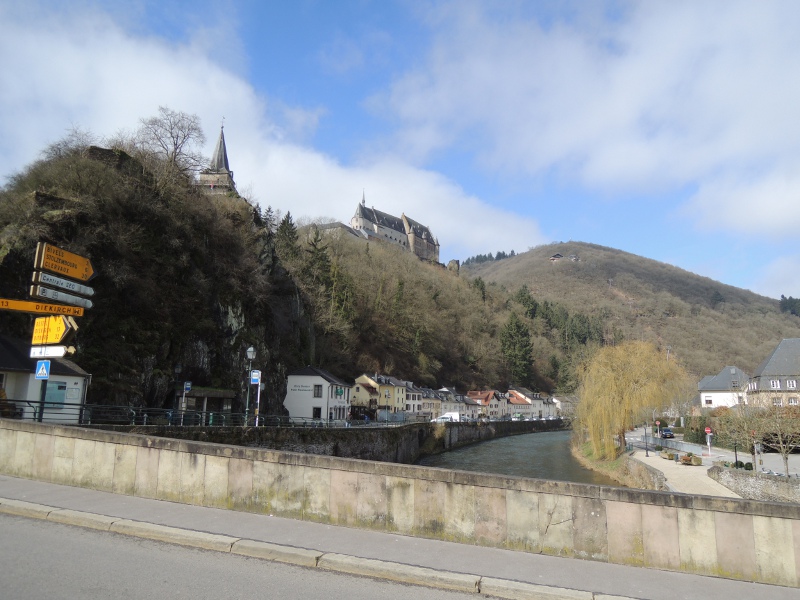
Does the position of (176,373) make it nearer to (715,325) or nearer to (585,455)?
(585,455)

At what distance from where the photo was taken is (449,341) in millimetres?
107250

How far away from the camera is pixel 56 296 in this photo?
39.8ft

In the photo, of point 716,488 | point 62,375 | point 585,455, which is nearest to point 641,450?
point 585,455

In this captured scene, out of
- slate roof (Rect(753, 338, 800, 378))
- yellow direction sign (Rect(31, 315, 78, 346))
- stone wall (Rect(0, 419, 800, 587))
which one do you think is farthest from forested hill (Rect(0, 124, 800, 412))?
slate roof (Rect(753, 338, 800, 378))

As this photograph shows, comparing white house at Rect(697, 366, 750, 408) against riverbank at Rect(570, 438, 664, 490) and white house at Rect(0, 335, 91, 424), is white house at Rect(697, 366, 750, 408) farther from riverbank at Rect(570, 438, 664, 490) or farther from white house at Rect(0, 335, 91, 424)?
white house at Rect(0, 335, 91, 424)

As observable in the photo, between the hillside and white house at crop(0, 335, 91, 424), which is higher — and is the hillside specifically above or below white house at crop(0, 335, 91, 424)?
above

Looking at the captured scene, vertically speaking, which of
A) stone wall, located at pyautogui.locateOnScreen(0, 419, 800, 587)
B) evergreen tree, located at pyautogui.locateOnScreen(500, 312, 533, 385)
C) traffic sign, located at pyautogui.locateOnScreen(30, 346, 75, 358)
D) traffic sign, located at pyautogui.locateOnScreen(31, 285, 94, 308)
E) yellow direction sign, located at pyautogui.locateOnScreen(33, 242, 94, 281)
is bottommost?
stone wall, located at pyautogui.locateOnScreen(0, 419, 800, 587)

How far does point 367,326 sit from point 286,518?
75358mm

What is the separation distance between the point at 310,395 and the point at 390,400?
82.8ft

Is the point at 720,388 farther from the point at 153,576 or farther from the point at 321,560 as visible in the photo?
the point at 153,576

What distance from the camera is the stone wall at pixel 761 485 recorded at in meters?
22.0

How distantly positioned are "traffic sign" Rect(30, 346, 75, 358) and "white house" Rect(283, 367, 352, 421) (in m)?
38.1

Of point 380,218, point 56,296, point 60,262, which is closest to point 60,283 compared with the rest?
point 56,296

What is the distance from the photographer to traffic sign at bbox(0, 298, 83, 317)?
38.1ft
